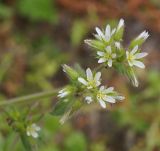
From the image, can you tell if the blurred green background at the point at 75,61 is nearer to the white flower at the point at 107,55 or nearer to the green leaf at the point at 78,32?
the green leaf at the point at 78,32

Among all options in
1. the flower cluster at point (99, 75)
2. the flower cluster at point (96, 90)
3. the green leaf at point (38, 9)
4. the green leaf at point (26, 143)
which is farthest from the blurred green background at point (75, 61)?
the flower cluster at point (96, 90)

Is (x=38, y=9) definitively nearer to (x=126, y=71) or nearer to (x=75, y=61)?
(x=75, y=61)

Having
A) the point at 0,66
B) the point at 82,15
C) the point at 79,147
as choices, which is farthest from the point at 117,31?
the point at 82,15

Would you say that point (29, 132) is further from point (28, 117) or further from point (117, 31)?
point (117, 31)

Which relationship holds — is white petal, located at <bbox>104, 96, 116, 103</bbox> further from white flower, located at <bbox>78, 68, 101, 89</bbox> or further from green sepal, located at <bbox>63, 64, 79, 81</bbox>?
green sepal, located at <bbox>63, 64, 79, 81</bbox>

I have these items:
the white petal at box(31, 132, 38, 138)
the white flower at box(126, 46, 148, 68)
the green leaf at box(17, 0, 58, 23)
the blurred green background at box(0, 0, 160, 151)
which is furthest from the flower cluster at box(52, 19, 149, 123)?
the green leaf at box(17, 0, 58, 23)
